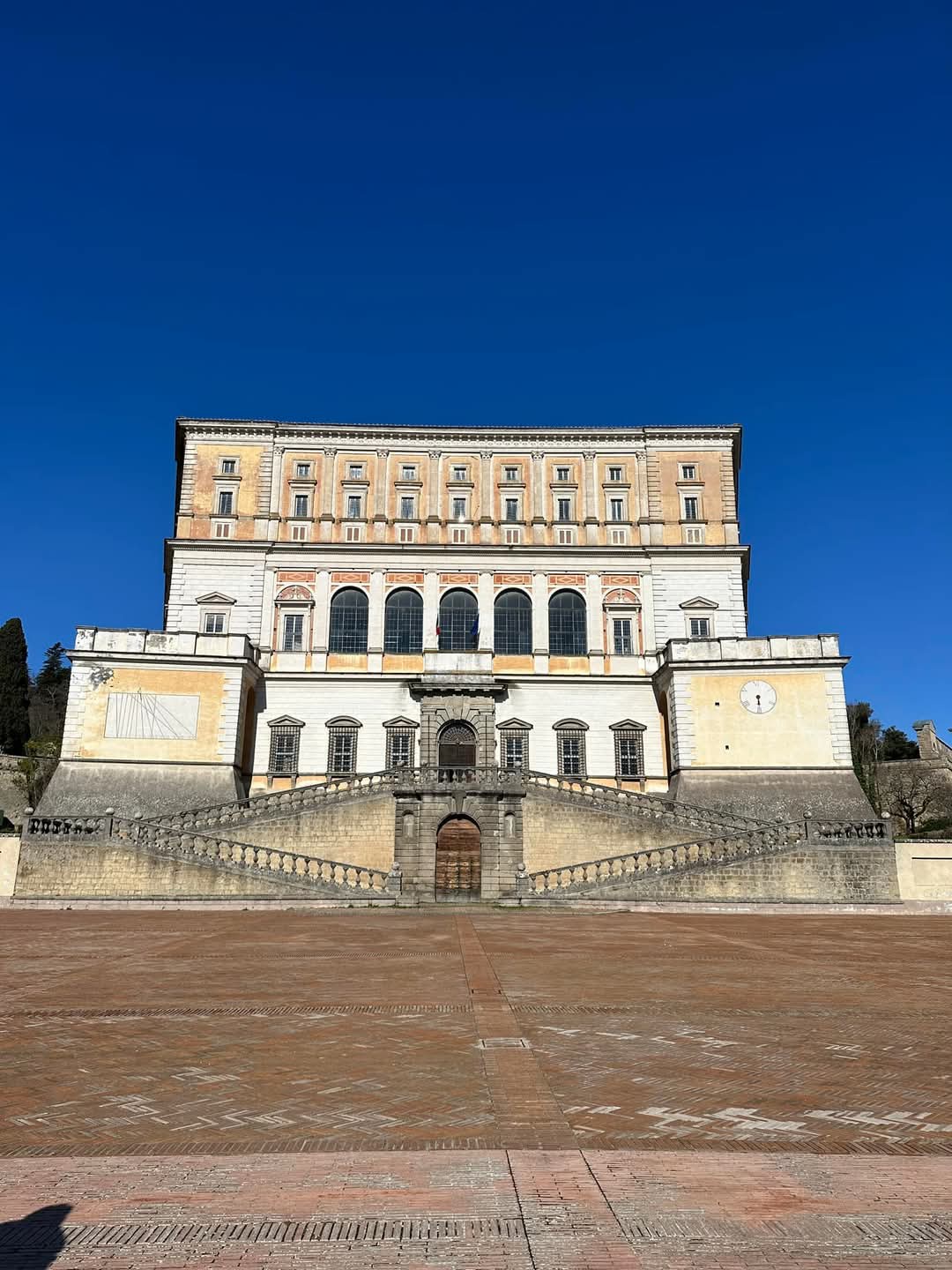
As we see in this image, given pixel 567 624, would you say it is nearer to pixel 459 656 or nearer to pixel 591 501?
pixel 459 656

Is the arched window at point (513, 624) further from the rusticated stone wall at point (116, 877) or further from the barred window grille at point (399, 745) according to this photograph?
the rusticated stone wall at point (116, 877)

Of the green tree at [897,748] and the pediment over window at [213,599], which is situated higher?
the pediment over window at [213,599]

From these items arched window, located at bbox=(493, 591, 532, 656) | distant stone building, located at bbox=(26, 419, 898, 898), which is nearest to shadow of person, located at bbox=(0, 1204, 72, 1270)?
distant stone building, located at bbox=(26, 419, 898, 898)

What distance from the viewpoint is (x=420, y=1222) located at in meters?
4.55

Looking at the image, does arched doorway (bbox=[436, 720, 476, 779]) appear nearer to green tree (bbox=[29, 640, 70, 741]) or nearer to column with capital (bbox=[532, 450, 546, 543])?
column with capital (bbox=[532, 450, 546, 543])

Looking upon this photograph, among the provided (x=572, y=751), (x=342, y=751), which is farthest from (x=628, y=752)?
(x=342, y=751)

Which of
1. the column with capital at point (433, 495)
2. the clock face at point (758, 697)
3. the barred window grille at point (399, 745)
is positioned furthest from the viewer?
the column with capital at point (433, 495)

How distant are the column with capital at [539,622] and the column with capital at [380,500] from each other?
831cm

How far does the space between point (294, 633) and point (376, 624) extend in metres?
4.12

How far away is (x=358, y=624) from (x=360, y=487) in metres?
7.72

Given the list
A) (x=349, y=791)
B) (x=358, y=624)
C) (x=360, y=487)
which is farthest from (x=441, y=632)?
(x=349, y=791)

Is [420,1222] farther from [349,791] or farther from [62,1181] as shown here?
[349,791]

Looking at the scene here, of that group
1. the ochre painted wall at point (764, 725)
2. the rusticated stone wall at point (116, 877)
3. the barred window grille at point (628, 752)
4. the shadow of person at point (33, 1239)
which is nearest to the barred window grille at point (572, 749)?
the barred window grille at point (628, 752)

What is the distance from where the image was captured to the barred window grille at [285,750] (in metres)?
42.0
